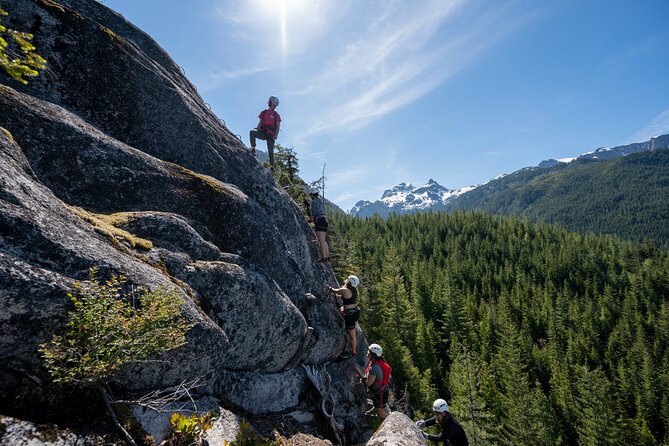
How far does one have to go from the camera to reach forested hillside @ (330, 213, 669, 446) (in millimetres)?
43531

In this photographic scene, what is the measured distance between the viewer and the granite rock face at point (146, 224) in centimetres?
606

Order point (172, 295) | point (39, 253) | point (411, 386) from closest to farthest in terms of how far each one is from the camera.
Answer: point (39, 253)
point (172, 295)
point (411, 386)

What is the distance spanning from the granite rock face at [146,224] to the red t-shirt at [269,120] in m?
3.45

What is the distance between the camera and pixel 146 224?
31.8 ft

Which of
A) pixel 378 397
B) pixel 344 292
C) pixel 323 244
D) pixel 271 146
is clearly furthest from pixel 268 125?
pixel 378 397

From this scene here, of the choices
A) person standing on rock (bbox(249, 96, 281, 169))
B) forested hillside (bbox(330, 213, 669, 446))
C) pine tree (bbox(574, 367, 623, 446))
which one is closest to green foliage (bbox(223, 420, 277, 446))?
person standing on rock (bbox(249, 96, 281, 169))

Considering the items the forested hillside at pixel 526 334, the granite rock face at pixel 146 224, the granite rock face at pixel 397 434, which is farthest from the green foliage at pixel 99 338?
the forested hillside at pixel 526 334

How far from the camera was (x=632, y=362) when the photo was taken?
63.0m

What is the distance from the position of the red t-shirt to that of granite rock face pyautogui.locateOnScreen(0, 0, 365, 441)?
3450 millimetres

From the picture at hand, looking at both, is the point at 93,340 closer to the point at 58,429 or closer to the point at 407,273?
the point at 58,429

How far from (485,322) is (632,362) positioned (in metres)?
25.0

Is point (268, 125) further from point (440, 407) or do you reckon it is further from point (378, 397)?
point (440, 407)

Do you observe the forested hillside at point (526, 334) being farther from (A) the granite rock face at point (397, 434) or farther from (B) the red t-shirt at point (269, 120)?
(A) the granite rock face at point (397, 434)

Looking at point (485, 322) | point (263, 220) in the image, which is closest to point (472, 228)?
point (485, 322)
